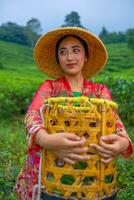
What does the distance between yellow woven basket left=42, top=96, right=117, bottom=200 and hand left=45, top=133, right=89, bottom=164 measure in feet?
0.11

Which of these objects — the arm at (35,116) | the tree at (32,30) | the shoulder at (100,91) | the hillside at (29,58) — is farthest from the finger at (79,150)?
the tree at (32,30)

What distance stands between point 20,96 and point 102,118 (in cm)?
1053

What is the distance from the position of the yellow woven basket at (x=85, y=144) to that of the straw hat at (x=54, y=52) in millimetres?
525

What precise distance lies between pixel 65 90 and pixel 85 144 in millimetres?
Answer: 553

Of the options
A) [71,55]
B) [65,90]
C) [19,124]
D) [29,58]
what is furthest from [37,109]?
[29,58]

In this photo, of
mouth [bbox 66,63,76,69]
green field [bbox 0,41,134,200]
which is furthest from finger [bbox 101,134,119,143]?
green field [bbox 0,41,134,200]

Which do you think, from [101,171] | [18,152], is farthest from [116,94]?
[101,171]

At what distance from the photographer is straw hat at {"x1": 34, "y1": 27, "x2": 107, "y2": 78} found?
8.19 ft

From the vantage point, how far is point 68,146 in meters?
2.00

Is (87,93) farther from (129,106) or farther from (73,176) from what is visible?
(129,106)

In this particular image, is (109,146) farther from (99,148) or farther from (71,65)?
(71,65)

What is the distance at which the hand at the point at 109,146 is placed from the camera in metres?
2.04

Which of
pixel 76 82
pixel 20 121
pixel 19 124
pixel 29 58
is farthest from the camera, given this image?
pixel 29 58

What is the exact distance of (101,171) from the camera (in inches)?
82.0
